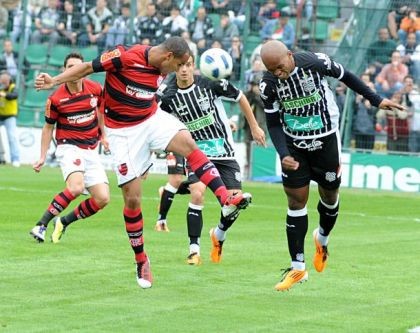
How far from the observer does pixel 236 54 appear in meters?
29.0

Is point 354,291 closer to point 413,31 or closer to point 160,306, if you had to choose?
point 160,306

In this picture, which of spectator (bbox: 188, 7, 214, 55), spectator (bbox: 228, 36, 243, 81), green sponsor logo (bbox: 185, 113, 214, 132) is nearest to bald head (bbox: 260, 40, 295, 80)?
green sponsor logo (bbox: 185, 113, 214, 132)

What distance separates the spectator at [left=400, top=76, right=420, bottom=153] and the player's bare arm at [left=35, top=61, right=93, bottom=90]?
647 inches

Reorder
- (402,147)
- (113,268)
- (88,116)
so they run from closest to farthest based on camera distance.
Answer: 1. (113,268)
2. (88,116)
3. (402,147)

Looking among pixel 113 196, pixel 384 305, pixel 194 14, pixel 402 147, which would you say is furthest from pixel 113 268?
pixel 194 14

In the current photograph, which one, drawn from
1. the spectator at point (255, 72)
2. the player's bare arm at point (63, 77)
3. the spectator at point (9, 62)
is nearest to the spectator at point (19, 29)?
the spectator at point (9, 62)

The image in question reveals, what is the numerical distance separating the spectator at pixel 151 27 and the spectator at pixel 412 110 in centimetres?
703

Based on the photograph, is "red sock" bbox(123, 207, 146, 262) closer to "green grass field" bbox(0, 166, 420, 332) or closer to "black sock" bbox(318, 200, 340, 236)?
"green grass field" bbox(0, 166, 420, 332)

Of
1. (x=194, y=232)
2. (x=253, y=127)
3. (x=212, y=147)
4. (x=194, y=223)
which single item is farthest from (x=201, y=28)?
(x=253, y=127)

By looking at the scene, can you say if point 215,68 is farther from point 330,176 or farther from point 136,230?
point 136,230

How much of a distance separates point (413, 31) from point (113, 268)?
16.7m

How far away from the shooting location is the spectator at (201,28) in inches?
1158

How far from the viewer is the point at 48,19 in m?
31.9

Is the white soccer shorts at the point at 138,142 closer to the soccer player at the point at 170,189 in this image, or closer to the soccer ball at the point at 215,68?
the soccer ball at the point at 215,68
